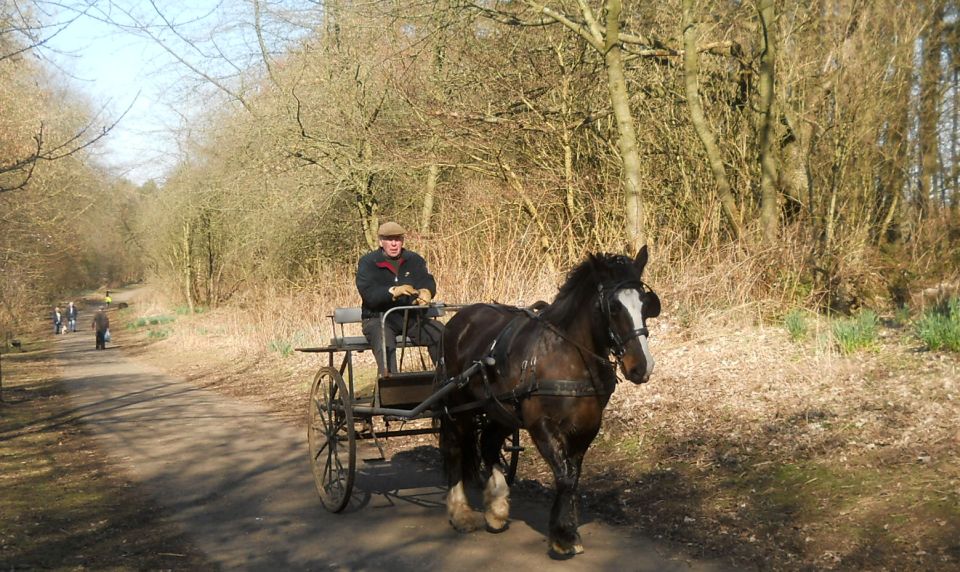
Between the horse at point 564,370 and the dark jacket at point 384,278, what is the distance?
50.7 inches

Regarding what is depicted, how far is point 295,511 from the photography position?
7004 mm

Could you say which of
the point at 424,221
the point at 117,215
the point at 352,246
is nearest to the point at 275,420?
the point at 424,221

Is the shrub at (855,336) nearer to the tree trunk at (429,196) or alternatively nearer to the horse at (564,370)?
the horse at (564,370)

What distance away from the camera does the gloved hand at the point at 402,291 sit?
698 centimetres

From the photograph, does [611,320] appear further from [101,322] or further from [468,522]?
[101,322]

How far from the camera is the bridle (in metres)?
5.14

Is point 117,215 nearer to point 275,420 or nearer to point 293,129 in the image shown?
point 293,129

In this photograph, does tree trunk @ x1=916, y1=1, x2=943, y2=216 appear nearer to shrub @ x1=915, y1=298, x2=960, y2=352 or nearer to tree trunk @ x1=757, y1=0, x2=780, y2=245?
tree trunk @ x1=757, y1=0, x2=780, y2=245

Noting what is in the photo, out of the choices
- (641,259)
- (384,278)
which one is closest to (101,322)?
(384,278)

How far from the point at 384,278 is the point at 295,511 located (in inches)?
80.2

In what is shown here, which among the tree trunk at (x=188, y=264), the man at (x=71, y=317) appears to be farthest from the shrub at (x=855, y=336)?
the man at (x=71, y=317)

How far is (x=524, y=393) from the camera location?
18.4 feet

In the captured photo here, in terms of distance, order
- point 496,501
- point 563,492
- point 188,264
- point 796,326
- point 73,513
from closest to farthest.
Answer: point 563,492 < point 496,501 < point 73,513 < point 796,326 < point 188,264

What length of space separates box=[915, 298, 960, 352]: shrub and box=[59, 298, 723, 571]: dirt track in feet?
12.6
